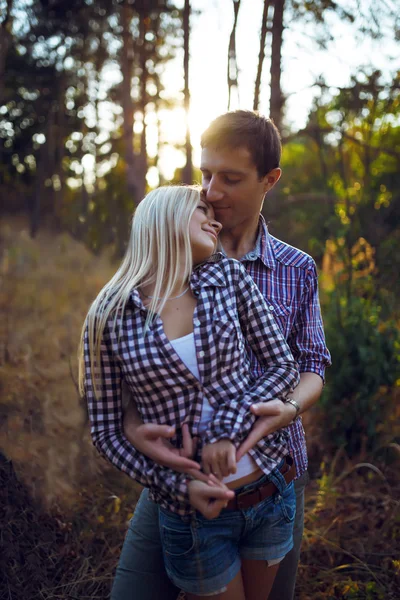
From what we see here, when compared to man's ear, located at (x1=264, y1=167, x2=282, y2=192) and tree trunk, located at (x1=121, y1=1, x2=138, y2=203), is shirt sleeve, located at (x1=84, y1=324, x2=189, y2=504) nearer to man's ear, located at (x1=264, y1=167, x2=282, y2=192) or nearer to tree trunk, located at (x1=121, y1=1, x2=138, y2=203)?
man's ear, located at (x1=264, y1=167, x2=282, y2=192)

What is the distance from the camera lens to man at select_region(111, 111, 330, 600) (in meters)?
2.12

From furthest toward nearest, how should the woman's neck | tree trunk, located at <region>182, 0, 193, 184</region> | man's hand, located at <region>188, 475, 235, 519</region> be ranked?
tree trunk, located at <region>182, 0, 193, 184</region> < the woman's neck < man's hand, located at <region>188, 475, 235, 519</region>

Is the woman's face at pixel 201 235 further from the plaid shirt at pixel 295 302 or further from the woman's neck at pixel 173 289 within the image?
the plaid shirt at pixel 295 302

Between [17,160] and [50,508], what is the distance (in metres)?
17.5

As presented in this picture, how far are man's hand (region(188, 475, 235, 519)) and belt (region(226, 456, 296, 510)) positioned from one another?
0.44 ft

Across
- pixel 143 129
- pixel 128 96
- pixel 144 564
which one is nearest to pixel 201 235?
pixel 144 564

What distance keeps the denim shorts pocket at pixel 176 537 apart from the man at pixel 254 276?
0.75 ft

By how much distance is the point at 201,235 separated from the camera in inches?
76.1

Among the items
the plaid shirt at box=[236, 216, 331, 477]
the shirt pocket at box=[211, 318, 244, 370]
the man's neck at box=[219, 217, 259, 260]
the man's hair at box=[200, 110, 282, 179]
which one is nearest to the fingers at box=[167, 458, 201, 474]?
the shirt pocket at box=[211, 318, 244, 370]

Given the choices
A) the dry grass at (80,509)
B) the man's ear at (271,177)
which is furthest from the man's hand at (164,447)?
the dry grass at (80,509)

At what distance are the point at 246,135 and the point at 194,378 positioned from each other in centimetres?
98

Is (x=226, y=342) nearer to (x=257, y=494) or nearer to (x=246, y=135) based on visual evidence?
(x=257, y=494)

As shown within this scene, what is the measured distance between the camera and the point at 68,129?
60.2ft

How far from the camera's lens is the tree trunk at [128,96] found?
12250 millimetres
